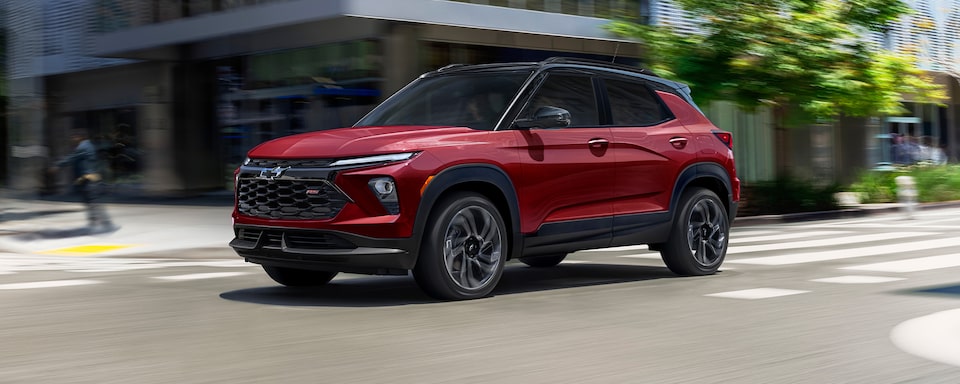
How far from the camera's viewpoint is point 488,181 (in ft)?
26.6

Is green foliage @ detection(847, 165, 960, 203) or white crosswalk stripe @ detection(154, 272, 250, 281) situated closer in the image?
white crosswalk stripe @ detection(154, 272, 250, 281)

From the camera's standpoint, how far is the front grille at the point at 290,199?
25.3 feet

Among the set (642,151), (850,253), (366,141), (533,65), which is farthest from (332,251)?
(850,253)

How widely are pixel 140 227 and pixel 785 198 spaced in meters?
11.9

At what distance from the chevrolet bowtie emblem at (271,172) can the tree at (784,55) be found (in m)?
14.2

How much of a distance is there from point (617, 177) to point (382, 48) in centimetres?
1392

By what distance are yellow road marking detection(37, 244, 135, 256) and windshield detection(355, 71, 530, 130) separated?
790 centimetres

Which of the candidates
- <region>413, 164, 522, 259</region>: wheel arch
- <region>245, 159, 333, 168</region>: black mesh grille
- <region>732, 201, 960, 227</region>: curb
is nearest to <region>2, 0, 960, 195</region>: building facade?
<region>732, 201, 960, 227</region>: curb

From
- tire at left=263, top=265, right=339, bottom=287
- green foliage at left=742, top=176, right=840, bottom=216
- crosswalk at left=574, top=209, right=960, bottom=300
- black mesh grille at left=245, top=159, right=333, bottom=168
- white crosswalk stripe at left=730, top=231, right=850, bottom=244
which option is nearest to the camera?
black mesh grille at left=245, top=159, right=333, bottom=168

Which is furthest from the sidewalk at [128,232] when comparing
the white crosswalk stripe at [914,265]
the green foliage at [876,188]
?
the green foliage at [876,188]

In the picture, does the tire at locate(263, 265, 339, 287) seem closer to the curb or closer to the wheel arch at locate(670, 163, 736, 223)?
the wheel arch at locate(670, 163, 736, 223)

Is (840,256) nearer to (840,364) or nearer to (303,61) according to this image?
(840,364)

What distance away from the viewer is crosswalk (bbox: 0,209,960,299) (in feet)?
33.2

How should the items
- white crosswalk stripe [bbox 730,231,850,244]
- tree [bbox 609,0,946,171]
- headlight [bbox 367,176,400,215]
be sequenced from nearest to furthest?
headlight [bbox 367,176,400,215], white crosswalk stripe [bbox 730,231,850,244], tree [bbox 609,0,946,171]
